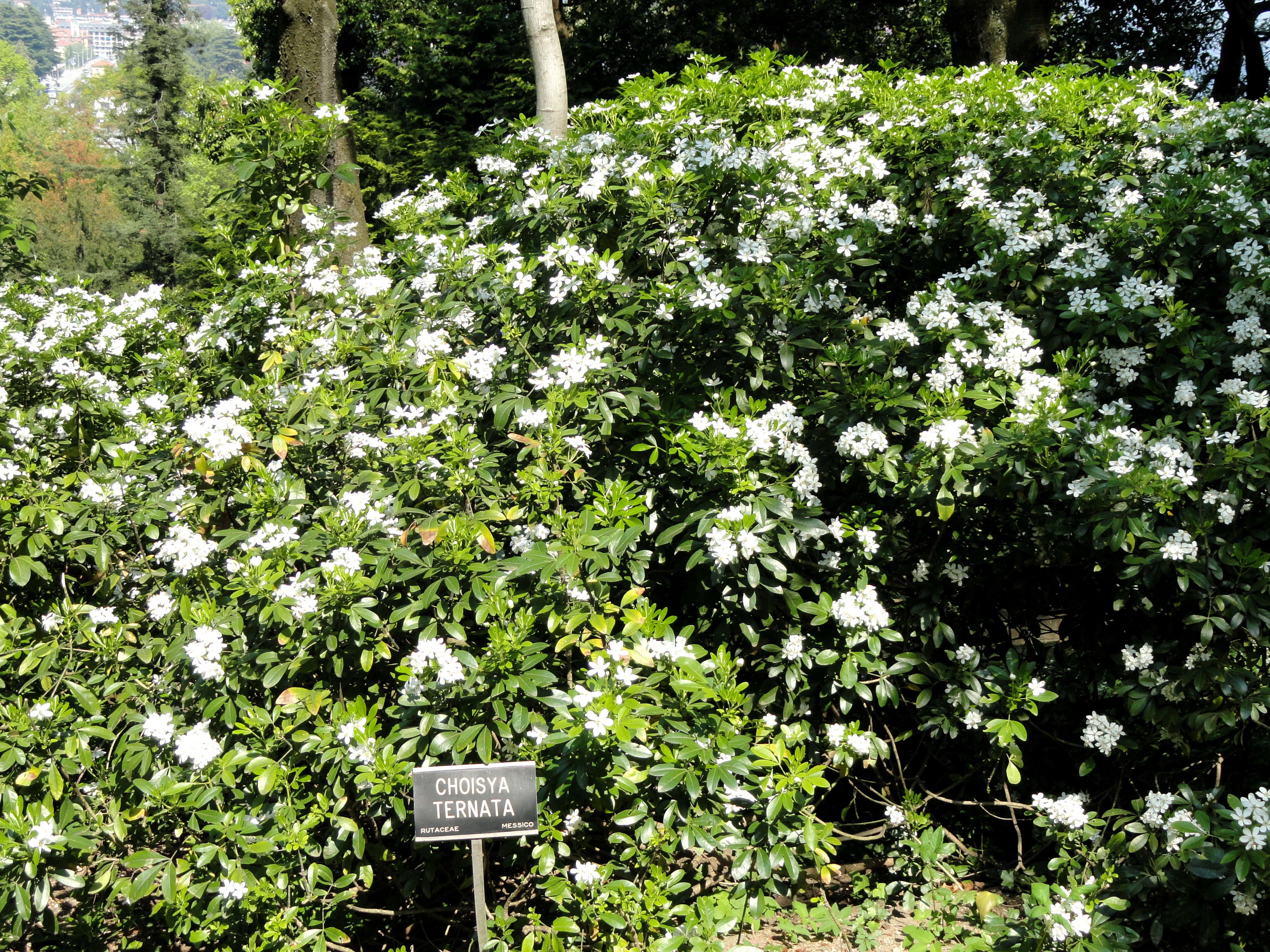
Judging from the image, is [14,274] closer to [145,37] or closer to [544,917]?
[544,917]

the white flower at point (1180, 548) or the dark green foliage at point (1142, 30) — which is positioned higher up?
the dark green foliage at point (1142, 30)

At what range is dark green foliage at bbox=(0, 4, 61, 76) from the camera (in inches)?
6122

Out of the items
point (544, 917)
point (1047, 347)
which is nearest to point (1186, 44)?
point (1047, 347)

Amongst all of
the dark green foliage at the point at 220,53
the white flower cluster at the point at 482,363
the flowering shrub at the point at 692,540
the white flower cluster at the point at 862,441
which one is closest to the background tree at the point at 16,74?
the dark green foliage at the point at 220,53

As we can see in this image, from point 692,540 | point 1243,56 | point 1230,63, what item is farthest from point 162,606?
point 1243,56

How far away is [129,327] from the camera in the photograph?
399 cm

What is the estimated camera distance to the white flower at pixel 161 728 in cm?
251

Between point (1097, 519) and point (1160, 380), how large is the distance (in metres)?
0.73

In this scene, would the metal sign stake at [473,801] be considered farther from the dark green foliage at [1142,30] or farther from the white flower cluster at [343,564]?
the dark green foliage at [1142,30]

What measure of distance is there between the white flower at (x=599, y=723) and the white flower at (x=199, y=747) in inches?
38.7

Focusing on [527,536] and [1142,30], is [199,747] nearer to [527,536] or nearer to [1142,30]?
[527,536]

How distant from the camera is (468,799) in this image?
7.47 ft

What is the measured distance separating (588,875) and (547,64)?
167 inches

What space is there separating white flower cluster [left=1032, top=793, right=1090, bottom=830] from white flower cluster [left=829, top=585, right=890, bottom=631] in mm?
784
